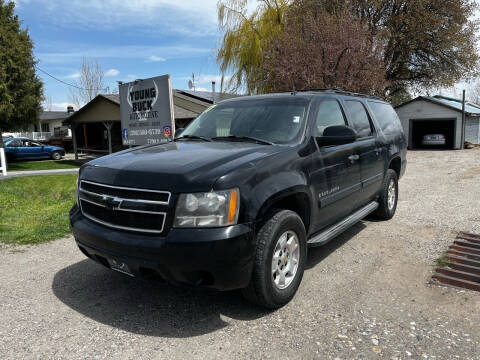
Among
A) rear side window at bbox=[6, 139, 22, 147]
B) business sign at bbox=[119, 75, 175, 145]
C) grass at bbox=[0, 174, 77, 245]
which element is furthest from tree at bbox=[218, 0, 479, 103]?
rear side window at bbox=[6, 139, 22, 147]

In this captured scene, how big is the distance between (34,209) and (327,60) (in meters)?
12.6

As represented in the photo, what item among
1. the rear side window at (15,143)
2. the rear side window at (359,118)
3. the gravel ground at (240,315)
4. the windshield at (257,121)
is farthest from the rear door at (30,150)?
the rear side window at (359,118)

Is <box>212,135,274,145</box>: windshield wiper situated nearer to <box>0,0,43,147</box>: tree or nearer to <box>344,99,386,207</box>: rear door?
<box>344,99,386,207</box>: rear door

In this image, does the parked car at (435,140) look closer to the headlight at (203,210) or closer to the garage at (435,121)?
the garage at (435,121)

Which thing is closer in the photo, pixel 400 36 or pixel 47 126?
pixel 400 36

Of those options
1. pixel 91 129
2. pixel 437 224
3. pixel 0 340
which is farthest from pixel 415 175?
pixel 91 129

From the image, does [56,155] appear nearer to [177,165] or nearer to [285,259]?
[177,165]

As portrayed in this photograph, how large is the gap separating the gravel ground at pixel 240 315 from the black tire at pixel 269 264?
17 cm

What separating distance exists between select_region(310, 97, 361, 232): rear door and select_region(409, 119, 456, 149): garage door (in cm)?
2434

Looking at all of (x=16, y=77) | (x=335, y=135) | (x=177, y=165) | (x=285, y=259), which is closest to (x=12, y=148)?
(x=16, y=77)

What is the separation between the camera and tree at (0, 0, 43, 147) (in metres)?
17.2

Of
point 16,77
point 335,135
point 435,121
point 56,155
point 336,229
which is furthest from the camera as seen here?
point 435,121

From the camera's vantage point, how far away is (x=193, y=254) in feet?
8.82

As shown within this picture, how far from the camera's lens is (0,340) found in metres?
2.92
